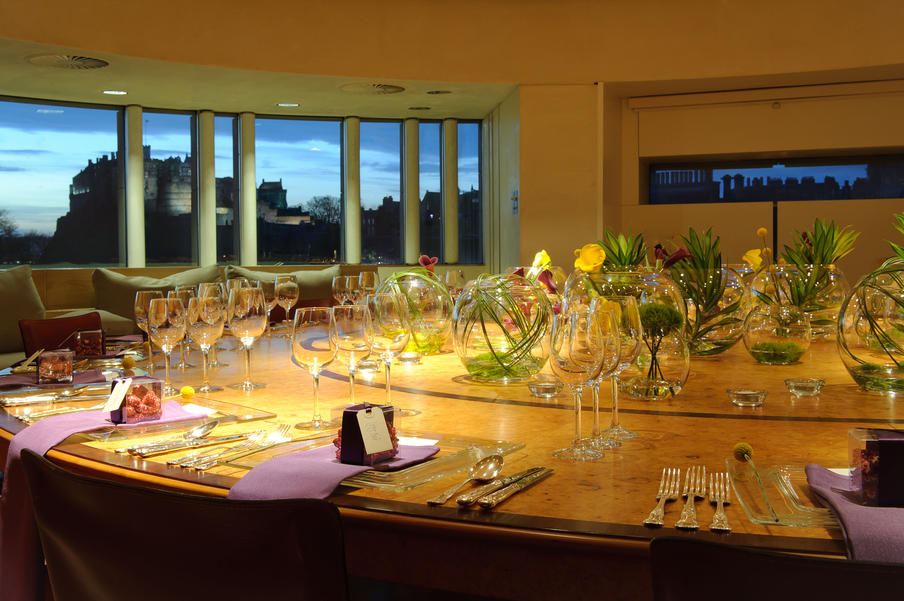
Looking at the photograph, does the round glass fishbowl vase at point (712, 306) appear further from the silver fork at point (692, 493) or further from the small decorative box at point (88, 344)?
the small decorative box at point (88, 344)

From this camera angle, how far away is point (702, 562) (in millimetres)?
605

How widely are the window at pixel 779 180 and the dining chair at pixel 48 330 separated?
18.7 feet

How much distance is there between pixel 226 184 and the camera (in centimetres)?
766

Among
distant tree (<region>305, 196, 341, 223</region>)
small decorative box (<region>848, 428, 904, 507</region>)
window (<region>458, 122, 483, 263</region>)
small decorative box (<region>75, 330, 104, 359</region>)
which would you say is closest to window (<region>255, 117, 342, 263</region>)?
distant tree (<region>305, 196, 341, 223</region>)

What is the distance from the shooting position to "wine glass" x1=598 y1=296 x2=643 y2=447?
4.13 ft

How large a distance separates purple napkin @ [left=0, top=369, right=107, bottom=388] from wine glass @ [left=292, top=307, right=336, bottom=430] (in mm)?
731

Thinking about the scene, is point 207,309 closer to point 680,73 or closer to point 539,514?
point 539,514

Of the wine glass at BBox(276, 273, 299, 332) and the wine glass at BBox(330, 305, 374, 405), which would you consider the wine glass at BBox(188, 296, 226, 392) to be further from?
the wine glass at BBox(276, 273, 299, 332)

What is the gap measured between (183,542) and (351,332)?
61cm

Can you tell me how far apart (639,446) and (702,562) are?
2.00ft

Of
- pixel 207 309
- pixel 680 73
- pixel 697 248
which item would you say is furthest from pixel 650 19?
pixel 207 309

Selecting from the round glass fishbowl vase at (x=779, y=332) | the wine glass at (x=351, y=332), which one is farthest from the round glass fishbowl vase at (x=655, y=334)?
the round glass fishbowl vase at (x=779, y=332)

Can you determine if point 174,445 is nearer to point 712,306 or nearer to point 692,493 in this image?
point 692,493

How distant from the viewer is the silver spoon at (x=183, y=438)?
1202mm
